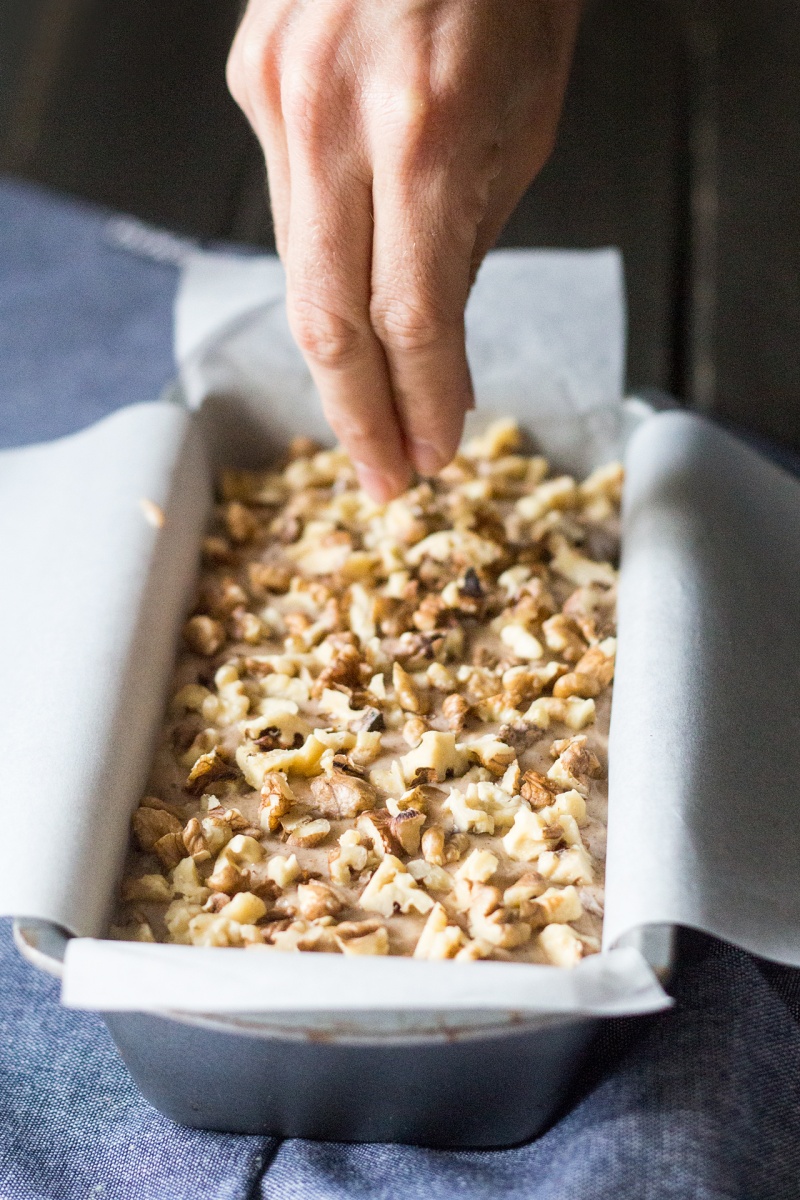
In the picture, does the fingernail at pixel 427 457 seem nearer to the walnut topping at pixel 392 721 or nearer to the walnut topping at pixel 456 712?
the walnut topping at pixel 392 721

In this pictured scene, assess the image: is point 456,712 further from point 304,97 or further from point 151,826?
point 304,97

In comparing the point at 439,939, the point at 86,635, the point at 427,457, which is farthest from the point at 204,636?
the point at 439,939

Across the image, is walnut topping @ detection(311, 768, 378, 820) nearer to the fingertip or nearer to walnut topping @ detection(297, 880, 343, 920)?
walnut topping @ detection(297, 880, 343, 920)

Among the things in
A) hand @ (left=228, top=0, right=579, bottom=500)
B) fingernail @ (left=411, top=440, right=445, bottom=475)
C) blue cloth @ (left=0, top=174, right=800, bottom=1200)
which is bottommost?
blue cloth @ (left=0, top=174, right=800, bottom=1200)

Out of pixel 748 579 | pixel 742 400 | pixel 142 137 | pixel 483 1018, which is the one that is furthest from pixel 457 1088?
pixel 142 137

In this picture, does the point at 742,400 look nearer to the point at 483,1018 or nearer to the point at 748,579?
the point at 748,579

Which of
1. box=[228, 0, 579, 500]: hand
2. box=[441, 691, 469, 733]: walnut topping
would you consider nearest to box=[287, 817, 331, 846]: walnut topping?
box=[441, 691, 469, 733]: walnut topping
